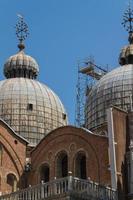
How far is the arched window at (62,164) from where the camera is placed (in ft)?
116

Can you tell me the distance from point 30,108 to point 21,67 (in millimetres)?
5581

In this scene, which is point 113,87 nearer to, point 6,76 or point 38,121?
point 38,121

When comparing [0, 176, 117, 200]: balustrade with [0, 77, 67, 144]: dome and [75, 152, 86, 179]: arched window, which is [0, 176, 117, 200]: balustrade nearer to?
[75, 152, 86, 179]: arched window

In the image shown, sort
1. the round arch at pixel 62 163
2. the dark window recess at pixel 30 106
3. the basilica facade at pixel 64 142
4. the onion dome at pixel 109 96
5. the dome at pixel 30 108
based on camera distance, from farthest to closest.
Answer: the dark window recess at pixel 30 106
the dome at pixel 30 108
the onion dome at pixel 109 96
the round arch at pixel 62 163
the basilica facade at pixel 64 142

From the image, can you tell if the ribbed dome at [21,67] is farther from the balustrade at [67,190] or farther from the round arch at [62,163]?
the balustrade at [67,190]

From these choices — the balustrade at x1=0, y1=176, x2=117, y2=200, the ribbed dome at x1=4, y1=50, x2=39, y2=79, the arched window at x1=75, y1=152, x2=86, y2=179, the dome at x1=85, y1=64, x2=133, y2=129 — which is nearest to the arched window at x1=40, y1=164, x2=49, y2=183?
the arched window at x1=75, y1=152, x2=86, y2=179

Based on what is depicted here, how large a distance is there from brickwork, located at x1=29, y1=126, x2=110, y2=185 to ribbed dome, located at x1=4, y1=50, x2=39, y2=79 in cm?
1622

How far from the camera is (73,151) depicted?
3453cm

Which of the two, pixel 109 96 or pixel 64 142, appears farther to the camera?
pixel 109 96

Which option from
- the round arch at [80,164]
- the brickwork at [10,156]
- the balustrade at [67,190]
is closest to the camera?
the balustrade at [67,190]

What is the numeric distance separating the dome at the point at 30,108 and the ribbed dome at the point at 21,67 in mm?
1242

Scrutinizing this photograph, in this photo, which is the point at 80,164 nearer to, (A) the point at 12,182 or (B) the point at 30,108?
(A) the point at 12,182

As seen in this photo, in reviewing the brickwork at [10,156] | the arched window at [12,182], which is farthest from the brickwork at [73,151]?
the arched window at [12,182]

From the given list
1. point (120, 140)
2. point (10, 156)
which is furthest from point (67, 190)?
point (10, 156)
